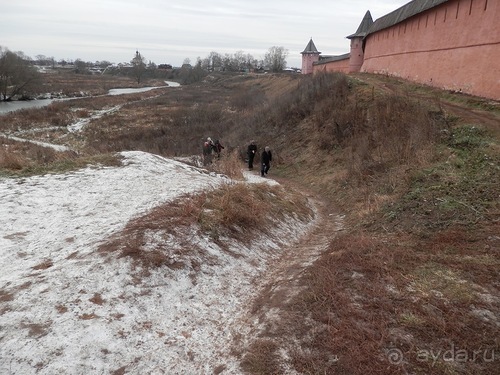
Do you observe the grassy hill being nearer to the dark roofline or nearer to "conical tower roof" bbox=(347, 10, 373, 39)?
the dark roofline

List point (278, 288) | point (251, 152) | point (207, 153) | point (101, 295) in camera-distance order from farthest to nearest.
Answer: point (251, 152)
point (207, 153)
point (278, 288)
point (101, 295)

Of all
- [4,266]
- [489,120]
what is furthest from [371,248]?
[489,120]

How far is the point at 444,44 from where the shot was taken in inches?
643

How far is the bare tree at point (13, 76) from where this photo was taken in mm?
45509

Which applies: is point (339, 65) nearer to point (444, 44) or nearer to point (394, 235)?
point (444, 44)

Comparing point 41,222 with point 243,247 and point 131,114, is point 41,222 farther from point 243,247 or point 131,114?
point 131,114

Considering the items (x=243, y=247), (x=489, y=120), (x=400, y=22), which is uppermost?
(x=400, y=22)

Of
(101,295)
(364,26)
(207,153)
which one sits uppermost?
(364,26)

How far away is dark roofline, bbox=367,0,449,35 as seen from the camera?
1789cm

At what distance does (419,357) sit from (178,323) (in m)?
2.59

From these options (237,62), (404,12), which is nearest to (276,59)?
(237,62)

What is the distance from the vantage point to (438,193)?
7098mm

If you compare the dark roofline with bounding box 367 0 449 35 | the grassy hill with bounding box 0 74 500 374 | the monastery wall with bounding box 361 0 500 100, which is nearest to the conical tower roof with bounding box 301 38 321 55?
the dark roofline with bounding box 367 0 449 35

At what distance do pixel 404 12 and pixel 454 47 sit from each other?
7830 mm
